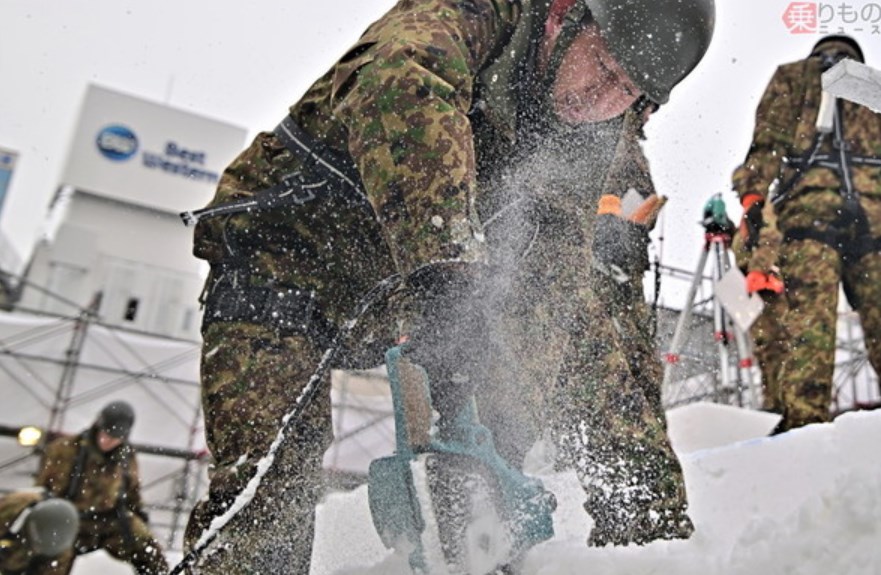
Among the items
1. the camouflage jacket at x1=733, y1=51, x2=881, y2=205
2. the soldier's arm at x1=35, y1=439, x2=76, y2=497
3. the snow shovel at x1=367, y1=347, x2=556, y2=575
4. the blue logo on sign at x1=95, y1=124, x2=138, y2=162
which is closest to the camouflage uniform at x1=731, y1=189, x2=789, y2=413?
the camouflage jacket at x1=733, y1=51, x2=881, y2=205

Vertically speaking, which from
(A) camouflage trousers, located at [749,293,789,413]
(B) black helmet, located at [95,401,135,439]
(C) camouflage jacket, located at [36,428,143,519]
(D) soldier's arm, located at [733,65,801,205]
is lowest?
(C) camouflage jacket, located at [36,428,143,519]

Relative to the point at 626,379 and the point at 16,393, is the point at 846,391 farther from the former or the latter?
the point at 16,393

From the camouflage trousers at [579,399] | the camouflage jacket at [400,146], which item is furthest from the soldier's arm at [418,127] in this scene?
the camouflage trousers at [579,399]

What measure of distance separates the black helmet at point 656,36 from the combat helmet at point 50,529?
3840 millimetres

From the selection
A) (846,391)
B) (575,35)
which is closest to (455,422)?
(575,35)

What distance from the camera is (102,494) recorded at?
469 cm

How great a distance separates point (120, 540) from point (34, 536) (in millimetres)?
531

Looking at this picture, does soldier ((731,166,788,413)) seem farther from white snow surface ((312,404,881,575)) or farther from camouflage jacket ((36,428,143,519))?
camouflage jacket ((36,428,143,519))

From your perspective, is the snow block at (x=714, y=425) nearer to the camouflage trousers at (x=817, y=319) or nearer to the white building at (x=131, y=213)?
the camouflage trousers at (x=817, y=319)

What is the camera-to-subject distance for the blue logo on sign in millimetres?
15977

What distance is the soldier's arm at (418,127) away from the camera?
114 centimetres

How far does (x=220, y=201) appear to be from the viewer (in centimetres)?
174

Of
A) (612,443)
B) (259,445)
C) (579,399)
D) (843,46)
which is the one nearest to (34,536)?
(259,445)

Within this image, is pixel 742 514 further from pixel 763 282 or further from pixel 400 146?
pixel 763 282
